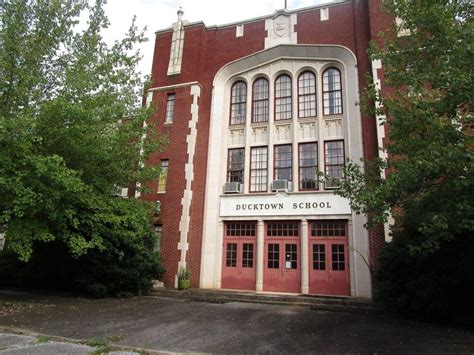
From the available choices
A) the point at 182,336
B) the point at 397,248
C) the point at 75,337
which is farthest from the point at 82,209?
the point at 397,248

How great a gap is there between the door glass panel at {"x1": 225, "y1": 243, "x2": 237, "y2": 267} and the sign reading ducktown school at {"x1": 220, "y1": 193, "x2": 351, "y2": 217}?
1477 millimetres

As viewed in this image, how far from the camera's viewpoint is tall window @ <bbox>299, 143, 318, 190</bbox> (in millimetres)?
15891

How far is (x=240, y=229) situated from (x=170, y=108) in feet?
24.9

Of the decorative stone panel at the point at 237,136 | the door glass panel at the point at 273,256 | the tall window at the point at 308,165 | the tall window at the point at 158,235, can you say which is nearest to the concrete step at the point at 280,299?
the door glass panel at the point at 273,256

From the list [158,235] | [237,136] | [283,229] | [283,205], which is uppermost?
[237,136]

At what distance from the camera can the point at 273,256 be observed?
51.6ft

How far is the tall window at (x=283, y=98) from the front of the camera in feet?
57.3

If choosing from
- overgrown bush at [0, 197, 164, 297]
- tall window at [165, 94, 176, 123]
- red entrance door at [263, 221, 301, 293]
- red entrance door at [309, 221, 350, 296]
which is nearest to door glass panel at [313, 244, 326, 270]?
red entrance door at [309, 221, 350, 296]

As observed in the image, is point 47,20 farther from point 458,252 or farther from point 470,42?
point 458,252

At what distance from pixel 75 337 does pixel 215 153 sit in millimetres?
11584

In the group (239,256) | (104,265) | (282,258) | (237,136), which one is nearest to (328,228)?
(282,258)

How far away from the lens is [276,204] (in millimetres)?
15953

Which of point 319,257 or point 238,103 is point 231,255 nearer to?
point 319,257

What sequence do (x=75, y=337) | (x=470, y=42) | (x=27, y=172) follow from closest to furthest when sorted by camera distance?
(x=470, y=42) < (x=75, y=337) < (x=27, y=172)
